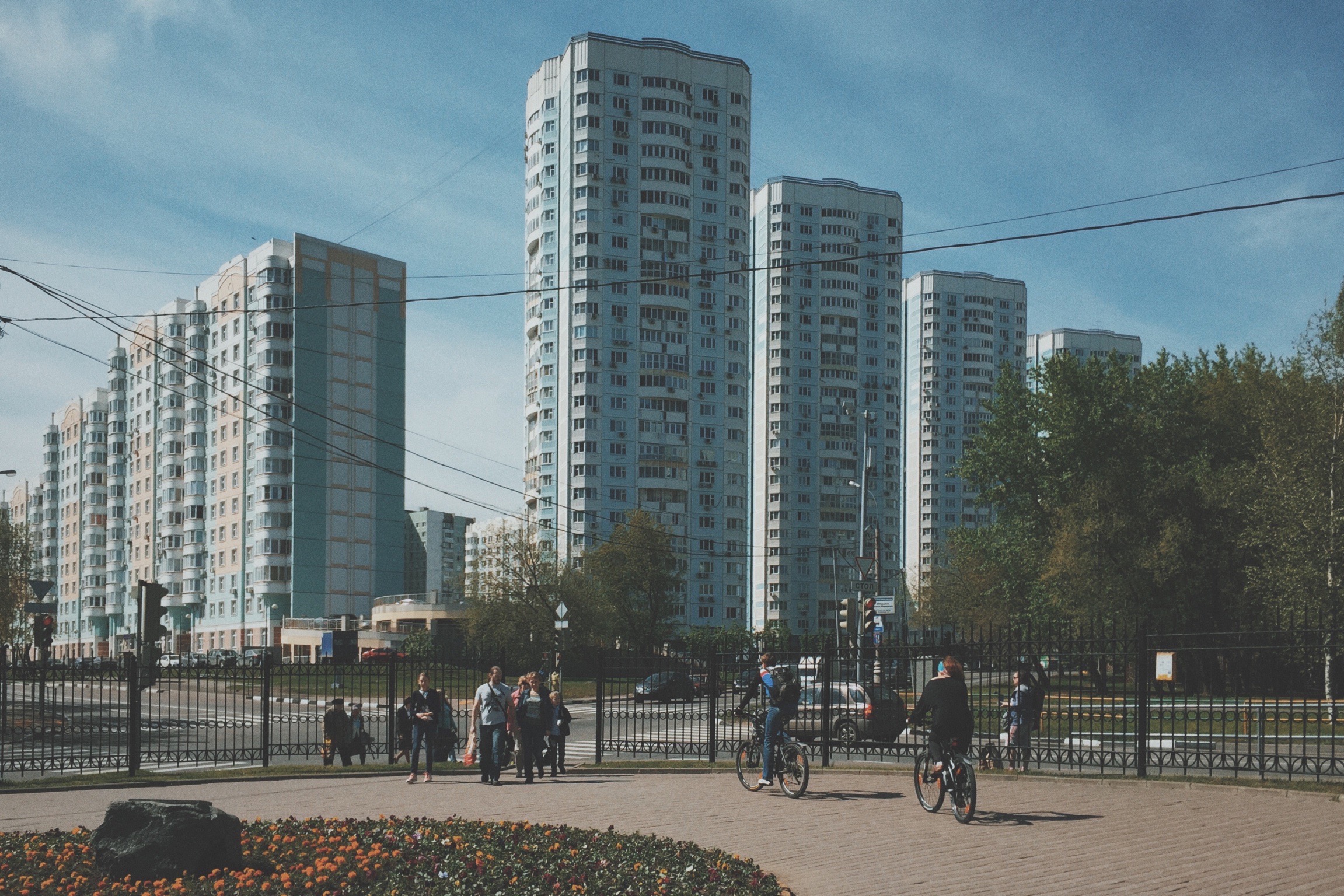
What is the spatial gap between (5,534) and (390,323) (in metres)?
53.9

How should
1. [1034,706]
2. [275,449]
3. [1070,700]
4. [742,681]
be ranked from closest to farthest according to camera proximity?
[1070,700], [1034,706], [742,681], [275,449]

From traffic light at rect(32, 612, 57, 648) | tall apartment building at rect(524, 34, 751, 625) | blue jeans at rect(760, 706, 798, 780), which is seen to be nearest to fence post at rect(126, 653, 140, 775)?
traffic light at rect(32, 612, 57, 648)

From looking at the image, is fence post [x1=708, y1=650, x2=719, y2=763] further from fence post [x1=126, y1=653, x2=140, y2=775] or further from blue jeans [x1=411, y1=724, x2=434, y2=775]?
fence post [x1=126, y1=653, x2=140, y2=775]

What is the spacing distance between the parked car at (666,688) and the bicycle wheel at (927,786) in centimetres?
1006

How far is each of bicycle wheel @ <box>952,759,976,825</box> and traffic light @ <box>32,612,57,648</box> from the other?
22024 millimetres

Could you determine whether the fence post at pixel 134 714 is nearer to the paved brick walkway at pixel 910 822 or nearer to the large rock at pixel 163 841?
the paved brick walkway at pixel 910 822

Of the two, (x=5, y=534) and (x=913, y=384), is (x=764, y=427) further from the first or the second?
(x=5, y=534)

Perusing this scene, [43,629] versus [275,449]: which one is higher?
[275,449]

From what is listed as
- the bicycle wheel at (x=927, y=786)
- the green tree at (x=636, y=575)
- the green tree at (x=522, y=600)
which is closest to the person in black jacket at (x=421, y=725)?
the bicycle wheel at (x=927, y=786)

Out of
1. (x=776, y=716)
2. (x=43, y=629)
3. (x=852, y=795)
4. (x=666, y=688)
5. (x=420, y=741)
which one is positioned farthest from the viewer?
(x=43, y=629)

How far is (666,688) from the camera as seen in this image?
2464 cm

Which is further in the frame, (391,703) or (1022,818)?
(391,703)

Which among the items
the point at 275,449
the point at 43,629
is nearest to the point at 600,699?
the point at 43,629

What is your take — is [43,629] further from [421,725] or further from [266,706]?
[421,725]
